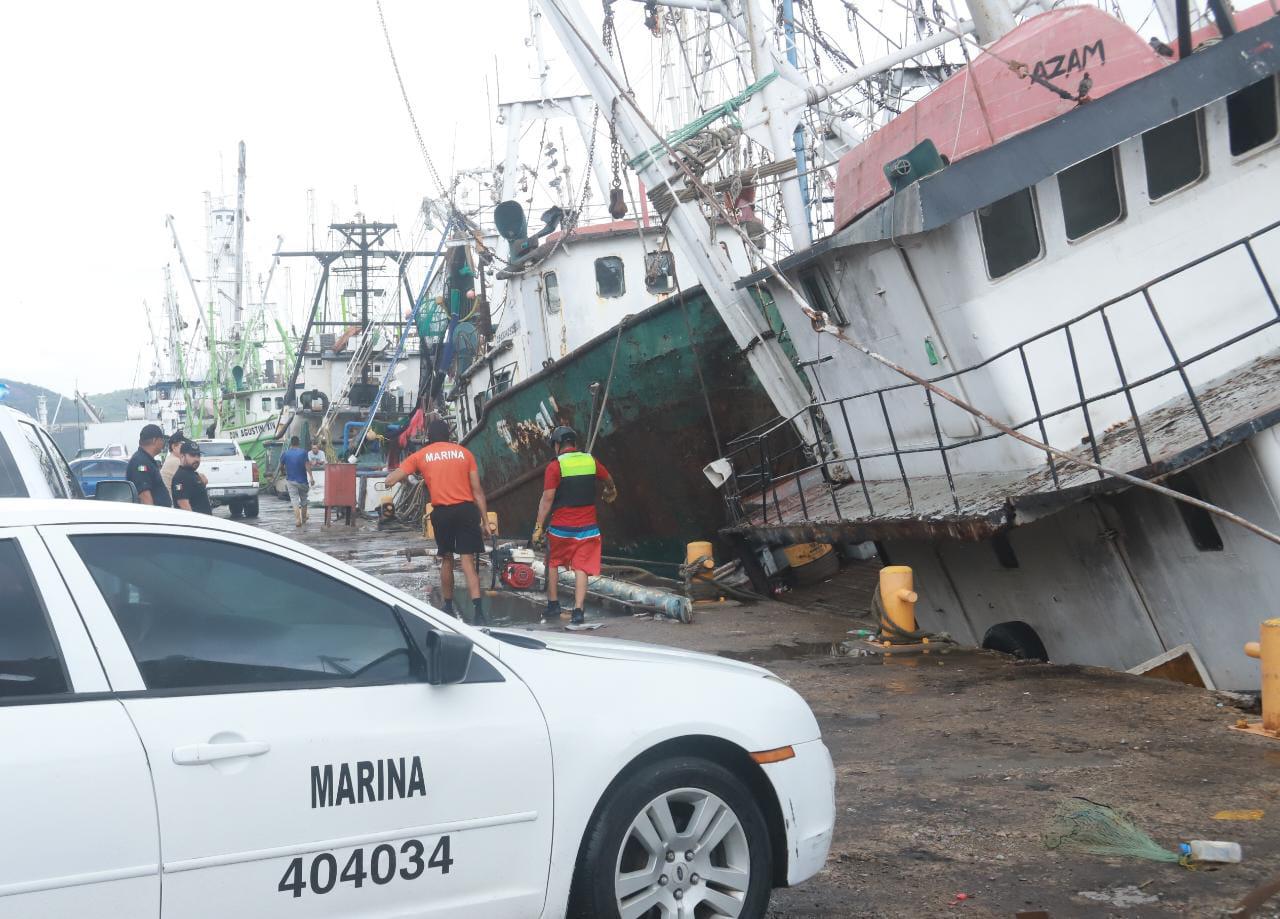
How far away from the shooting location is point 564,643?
408 centimetres

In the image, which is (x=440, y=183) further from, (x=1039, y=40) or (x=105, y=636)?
(x=105, y=636)

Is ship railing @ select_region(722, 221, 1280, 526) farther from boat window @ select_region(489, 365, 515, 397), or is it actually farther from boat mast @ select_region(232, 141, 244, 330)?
boat mast @ select_region(232, 141, 244, 330)

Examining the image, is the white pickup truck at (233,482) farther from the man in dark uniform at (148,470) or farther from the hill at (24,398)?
the man in dark uniform at (148,470)

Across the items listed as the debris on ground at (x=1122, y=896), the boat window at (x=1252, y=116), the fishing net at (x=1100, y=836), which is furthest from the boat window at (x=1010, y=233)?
the debris on ground at (x=1122, y=896)

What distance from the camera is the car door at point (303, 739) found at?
Answer: 302cm

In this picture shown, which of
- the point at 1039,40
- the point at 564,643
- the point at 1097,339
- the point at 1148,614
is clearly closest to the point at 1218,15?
the point at 1039,40

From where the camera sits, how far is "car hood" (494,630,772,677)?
155 inches

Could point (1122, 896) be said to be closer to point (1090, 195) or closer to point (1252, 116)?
point (1090, 195)

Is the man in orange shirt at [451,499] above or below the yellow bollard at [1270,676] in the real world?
above

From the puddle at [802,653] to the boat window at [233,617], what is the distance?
5806mm

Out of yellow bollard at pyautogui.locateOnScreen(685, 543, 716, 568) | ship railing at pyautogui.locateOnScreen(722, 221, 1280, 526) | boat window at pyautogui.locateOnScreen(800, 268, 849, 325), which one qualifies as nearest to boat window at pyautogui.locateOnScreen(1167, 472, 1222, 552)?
ship railing at pyautogui.locateOnScreen(722, 221, 1280, 526)

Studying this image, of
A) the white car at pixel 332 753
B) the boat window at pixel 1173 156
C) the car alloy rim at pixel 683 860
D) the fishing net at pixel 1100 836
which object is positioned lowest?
the fishing net at pixel 1100 836

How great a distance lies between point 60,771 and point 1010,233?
783cm

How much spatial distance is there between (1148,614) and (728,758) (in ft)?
16.5
